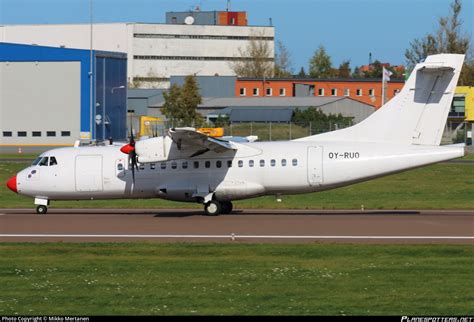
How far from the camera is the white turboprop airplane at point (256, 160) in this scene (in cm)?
2911

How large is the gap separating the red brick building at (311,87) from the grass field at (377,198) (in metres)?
63.6

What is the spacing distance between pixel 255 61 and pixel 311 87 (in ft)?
95.0

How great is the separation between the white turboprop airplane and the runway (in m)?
1.02

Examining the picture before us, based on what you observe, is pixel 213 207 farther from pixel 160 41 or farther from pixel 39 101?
pixel 160 41

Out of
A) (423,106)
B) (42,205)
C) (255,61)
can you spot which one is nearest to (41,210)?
(42,205)

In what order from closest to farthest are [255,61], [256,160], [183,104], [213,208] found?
[256,160], [213,208], [183,104], [255,61]

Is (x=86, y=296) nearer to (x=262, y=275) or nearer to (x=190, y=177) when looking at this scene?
(x=262, y=275)

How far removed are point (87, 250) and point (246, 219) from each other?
8.18 meters

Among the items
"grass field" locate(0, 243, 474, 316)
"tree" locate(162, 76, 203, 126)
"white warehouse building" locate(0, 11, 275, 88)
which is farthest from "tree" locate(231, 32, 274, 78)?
"grass field" locate(0, 243, 474, 316)

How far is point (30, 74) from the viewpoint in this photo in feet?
279

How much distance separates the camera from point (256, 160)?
30484mm

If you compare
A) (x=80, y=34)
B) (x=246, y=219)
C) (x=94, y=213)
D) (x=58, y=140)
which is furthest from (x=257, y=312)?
(x=80, y=34)

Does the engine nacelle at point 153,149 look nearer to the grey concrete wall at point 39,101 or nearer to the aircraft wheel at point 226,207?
the aircraft wheel at point 226,207

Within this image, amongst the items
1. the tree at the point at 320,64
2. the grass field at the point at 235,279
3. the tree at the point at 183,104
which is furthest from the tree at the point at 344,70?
the grass field at the point at 235,279
